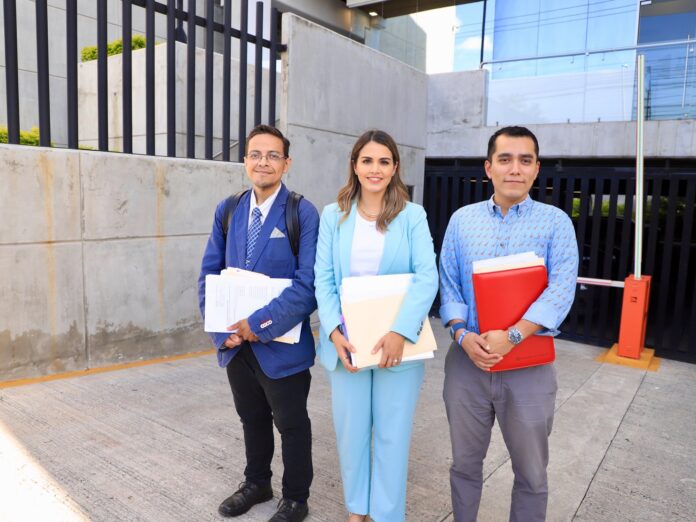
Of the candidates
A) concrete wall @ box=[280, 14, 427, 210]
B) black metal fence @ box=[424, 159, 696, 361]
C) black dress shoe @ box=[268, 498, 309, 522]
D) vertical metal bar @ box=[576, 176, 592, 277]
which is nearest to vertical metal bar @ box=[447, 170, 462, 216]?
black metal fence @ box=[424, 159, 696, 361]

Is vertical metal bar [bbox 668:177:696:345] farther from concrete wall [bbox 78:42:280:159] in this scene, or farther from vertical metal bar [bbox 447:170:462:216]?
concrete wall [bbox 78:42:280:159]

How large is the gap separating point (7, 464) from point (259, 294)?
2.09m

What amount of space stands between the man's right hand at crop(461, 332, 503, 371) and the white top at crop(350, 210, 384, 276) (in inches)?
21.2

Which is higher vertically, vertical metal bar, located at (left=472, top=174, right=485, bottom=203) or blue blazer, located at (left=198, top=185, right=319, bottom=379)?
vertical metal bar, located at (left=472, top=174, right=485, bottom=203)

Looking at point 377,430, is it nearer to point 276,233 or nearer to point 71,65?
point 276,233

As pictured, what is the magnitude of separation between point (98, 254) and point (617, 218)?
6.90 m

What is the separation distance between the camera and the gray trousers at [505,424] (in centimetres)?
224

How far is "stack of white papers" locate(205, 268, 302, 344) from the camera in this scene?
2.58 m

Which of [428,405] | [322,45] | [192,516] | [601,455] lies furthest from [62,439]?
[322,45]

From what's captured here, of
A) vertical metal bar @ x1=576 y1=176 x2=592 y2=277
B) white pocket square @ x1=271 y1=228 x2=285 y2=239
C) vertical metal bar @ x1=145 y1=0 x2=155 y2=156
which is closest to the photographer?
white pocket square @ x1=271 y1=228 x2=285 y2=239

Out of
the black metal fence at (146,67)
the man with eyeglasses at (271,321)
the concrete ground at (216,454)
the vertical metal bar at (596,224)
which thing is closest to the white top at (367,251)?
the man with eyeglasses at (271,321)

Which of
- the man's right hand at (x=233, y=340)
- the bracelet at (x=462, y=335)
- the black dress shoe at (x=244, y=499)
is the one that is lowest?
the black dress shoe at (x=244, y=499)

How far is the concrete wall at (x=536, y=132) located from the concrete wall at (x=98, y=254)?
4.11 meters

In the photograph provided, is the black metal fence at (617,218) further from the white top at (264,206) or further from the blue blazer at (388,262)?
the white top at (264,206)
